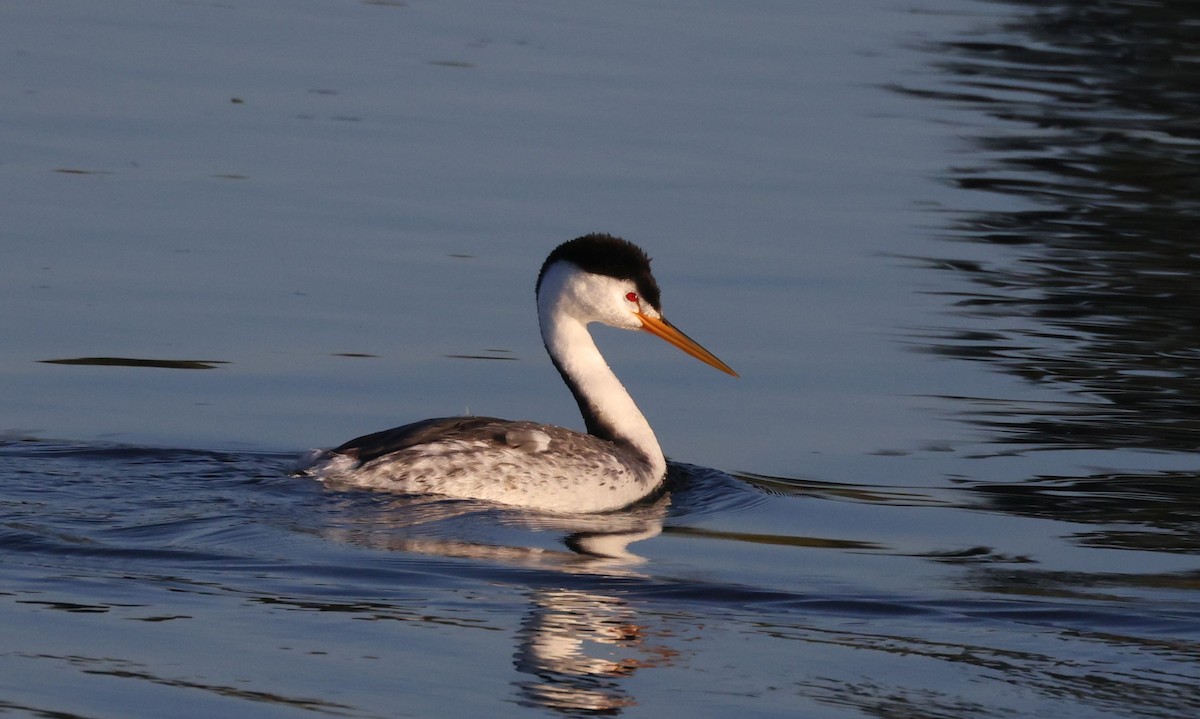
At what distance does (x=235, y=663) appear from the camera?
25.1ft

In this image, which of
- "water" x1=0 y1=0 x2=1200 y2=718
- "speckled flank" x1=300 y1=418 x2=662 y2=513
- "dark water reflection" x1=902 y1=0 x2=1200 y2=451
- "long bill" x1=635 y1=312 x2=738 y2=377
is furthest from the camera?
"dark water reflection" x1=902 y1=0 x2=1200 y2=451

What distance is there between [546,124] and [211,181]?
3807 mm

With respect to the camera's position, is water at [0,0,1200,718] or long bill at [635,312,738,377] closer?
water at [0,0,1200,718]

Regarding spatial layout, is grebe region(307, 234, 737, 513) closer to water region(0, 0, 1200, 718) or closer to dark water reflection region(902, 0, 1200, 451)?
water region(0, 0, 1200, 718)

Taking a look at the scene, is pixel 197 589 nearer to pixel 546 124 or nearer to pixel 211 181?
pixel 211 181

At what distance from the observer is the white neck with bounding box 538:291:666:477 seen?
1153 cm

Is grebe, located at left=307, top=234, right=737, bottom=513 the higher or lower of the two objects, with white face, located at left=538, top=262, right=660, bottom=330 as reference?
lower

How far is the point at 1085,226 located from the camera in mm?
17250

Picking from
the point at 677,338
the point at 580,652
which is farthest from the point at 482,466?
the point at 580,652

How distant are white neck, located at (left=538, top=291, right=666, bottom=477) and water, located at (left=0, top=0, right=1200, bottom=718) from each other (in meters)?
0.51

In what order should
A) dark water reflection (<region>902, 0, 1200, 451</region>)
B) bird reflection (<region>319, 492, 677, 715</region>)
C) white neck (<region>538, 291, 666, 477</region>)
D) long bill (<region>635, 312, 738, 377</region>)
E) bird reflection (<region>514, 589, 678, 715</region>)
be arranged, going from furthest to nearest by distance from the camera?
dark water reflection (<region>902, 0, 1200, 451</region>) < long bill (<region>635, 312, 738, 377</region>) < white neck (<region>538, 291, 666, 477</region>) < bird reflection (<region>319, 492, 677, 715</region>) < bird reflection (<region>514, 589, 678, 715</region>)

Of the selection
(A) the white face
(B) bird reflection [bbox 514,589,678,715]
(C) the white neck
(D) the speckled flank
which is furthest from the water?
(A) the white face

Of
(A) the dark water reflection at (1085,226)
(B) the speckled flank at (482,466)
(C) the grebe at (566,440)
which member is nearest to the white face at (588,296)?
(C) the grebe at (566,440)

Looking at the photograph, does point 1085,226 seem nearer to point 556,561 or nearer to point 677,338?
point 677,338
